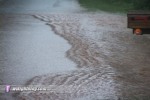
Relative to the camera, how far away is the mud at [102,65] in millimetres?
9141

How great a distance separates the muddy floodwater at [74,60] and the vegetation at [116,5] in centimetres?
582

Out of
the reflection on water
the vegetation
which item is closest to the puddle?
the reflection on water

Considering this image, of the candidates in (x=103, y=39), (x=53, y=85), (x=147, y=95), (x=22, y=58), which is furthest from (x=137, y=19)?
(x=103, y=39)

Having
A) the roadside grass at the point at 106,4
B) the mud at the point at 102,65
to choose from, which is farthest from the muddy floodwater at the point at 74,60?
the roadside grass at the point at 106,4

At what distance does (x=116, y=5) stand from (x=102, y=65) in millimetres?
23272

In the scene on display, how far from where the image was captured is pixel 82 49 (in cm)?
1461

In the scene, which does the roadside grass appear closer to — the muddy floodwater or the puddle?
the muddy floodwater

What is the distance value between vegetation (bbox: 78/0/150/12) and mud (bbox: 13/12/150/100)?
625cm

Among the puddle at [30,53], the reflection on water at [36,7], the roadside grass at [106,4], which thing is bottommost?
the roadside grass at [106,4]

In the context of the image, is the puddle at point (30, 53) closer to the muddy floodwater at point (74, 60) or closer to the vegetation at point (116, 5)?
the muddy floodwater at point (74, 60)

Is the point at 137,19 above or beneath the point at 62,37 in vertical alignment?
above

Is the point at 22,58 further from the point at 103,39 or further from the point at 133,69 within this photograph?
the point at 103,39

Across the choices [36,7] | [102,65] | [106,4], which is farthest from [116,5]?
[102,65]

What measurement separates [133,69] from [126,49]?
329cm
